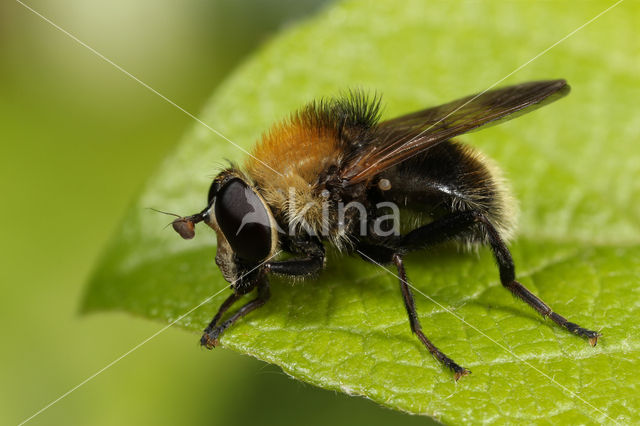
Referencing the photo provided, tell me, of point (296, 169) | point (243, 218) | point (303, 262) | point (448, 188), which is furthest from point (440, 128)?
point (243, 218)

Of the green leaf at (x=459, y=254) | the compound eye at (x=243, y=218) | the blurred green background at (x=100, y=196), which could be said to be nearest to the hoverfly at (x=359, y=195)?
the compound eye at (x=243, y=218)

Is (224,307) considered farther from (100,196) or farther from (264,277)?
(100,196)

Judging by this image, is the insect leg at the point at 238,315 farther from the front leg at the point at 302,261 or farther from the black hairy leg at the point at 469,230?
the black hairy leg at the point at 469,230

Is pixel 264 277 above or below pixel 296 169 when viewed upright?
below

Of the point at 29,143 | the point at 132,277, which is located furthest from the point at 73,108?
the point at 132,277

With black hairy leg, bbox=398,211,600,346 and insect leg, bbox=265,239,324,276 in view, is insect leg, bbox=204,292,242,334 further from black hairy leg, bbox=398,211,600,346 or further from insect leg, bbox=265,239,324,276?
black hairy leg, bbox=398,211,600,346

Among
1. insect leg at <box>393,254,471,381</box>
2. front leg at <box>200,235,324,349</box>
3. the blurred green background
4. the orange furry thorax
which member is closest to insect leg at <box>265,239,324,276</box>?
front leg at <box>200,235,324,349</box>
